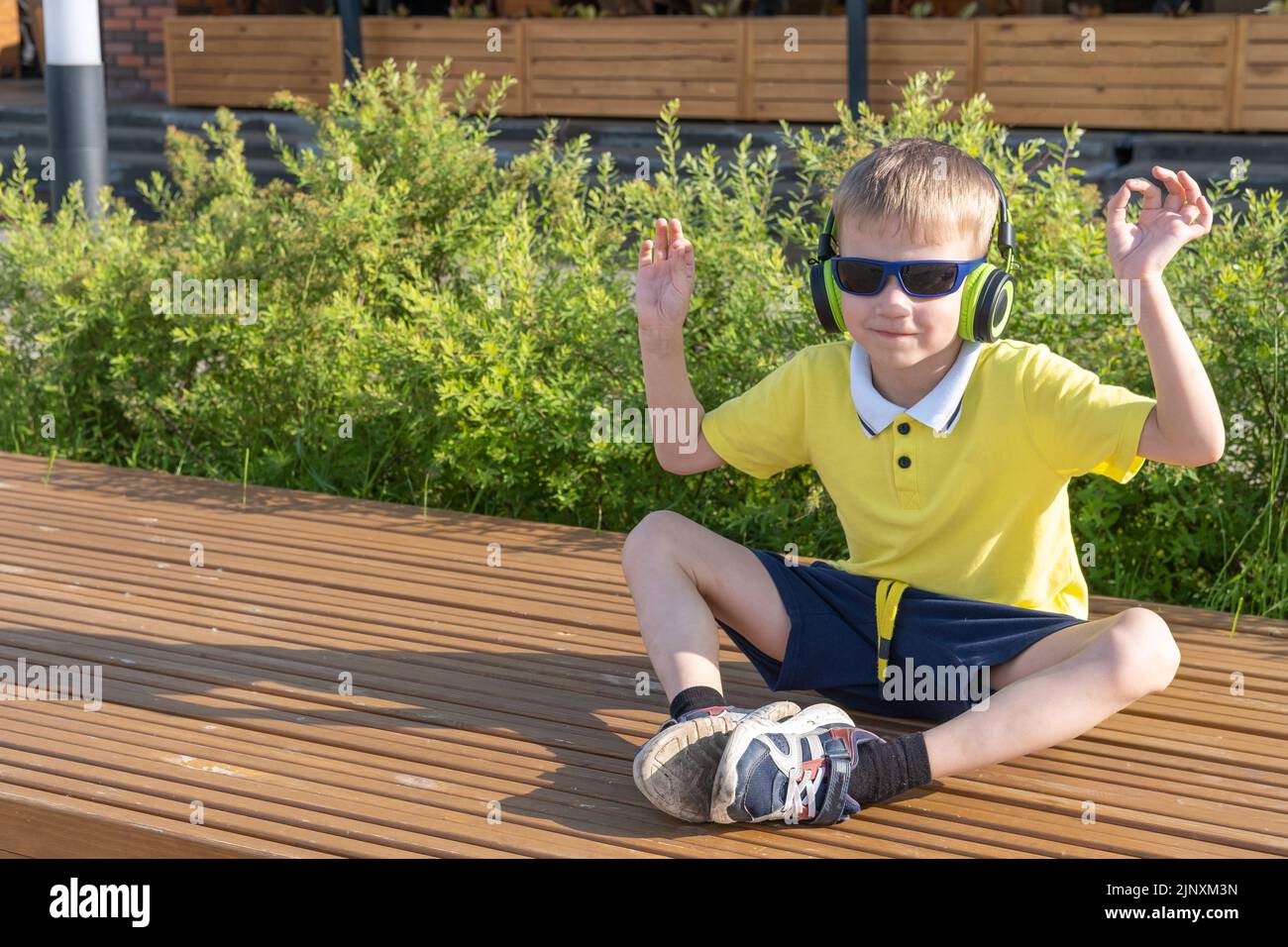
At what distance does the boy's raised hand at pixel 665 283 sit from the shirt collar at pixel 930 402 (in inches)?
12.5

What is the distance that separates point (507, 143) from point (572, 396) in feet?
20.1

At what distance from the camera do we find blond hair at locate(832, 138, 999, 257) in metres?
2.49

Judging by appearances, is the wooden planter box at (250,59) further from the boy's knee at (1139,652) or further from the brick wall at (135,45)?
the boy's knee at (1139,652)

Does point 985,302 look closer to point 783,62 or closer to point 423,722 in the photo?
Answer: point 423,722

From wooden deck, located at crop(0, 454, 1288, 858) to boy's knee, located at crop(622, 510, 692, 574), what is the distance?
0.97 feet

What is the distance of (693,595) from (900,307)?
23.6 inches

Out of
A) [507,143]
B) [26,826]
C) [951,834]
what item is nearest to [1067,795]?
[951,834]

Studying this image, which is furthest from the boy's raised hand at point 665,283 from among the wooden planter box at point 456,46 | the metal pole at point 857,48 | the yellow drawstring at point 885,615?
the wooden planter box at point 456,46

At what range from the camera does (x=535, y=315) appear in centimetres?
424

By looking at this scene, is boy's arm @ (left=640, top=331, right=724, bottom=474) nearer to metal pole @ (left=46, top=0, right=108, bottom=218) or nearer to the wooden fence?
metal pole @ (left=46, top=0, right=108, bottom=218)

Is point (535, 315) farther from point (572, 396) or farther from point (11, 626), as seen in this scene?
point (11, 626)

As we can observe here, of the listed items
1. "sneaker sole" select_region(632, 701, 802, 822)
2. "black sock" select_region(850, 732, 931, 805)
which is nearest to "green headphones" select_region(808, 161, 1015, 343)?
"black sock" select_region(850, 732, 931, 805)

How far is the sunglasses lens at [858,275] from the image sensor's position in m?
2.50
